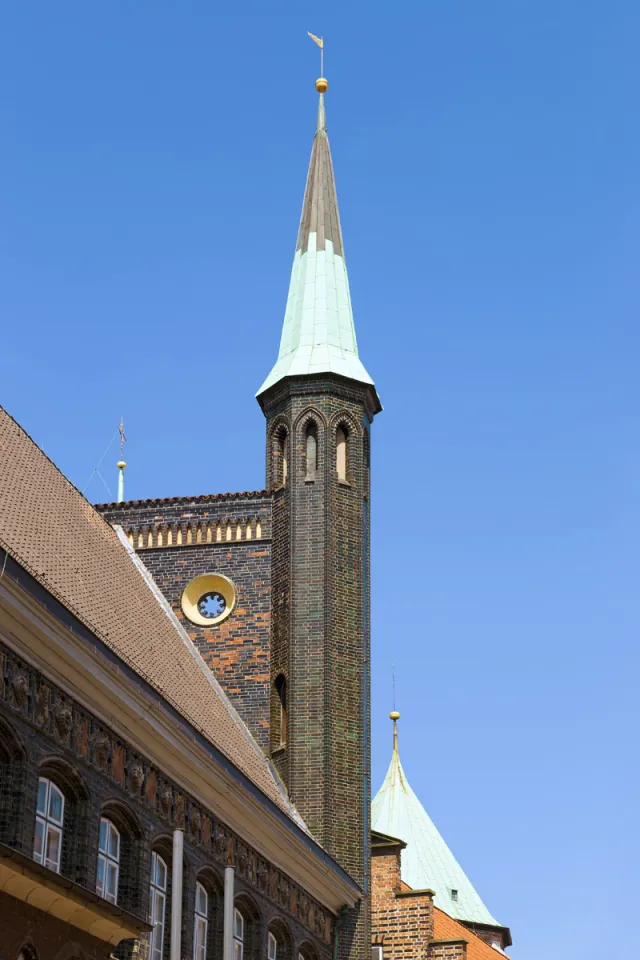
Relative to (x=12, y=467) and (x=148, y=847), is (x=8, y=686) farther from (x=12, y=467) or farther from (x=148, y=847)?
(x=12, y=467)

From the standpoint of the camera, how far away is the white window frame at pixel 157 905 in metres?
24.5

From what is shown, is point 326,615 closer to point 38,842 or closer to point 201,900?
point 201,900

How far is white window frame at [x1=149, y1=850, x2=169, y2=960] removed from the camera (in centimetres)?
2450

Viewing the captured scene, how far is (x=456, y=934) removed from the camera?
41656 millimetres

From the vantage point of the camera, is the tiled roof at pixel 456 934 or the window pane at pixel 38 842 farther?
the tiled roof at pixel 456 934

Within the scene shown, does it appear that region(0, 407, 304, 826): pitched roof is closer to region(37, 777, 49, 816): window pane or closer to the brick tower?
the brick tower

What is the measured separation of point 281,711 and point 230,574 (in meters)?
3.08

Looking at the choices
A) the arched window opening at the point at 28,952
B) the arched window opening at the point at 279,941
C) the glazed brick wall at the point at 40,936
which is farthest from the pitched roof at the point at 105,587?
the arched window opening at the point at 28,952

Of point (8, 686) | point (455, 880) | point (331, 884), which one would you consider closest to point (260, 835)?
point (331, 884)

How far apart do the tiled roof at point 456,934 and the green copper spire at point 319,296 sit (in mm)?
11916

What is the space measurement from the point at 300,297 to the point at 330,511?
5567 mm

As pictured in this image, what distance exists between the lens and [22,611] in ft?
66.6

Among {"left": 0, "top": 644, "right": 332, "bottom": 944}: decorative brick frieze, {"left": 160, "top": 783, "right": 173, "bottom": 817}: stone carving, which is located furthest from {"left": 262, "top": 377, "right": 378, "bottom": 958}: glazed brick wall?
{"left": 160, "top": 783, "right": 173, "bottom": 817}: stone carving

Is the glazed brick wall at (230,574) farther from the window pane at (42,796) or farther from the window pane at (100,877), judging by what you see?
the window pane at (42,796)
